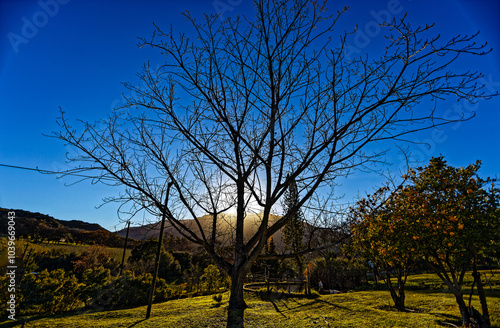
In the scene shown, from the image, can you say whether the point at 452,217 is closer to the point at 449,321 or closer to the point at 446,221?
the point at 446,221

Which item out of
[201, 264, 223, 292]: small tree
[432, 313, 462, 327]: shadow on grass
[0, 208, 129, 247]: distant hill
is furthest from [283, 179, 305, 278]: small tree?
[0, 208, 129, 247]: distant hill

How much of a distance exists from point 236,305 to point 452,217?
5316 mm

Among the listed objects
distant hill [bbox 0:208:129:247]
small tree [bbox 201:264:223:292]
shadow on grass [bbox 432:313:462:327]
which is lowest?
small tree [bbox 201:264:223:292]

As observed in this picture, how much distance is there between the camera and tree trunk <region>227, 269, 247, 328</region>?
258 centimetres

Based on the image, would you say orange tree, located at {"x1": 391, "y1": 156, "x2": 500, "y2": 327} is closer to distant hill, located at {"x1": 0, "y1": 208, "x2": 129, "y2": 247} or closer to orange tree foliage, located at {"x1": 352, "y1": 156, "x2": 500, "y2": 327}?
orange tree foliage, located at {"x1": 352, "y1": 156, "x2": 500, "y2": 327}

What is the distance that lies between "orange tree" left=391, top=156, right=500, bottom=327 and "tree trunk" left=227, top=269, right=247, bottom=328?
4.97 metres

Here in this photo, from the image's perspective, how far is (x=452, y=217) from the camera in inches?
205

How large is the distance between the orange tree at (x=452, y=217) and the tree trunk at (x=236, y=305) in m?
4.97

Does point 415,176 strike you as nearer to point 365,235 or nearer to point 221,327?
point 365,235

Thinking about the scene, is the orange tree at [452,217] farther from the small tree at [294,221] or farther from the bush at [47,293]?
the bush at [47,293]

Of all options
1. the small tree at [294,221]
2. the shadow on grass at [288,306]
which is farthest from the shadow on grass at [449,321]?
the small tree at [294,221]

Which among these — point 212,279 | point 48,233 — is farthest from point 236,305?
point 48,233

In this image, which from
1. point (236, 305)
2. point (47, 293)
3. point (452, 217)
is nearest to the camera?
point (236, 305)

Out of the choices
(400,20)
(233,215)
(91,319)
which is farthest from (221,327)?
(400,20)
